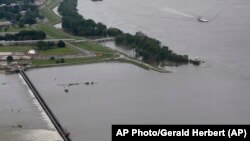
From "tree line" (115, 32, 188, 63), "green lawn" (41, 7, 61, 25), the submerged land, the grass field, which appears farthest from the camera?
"green lawn" (41, 7, 61, 25)

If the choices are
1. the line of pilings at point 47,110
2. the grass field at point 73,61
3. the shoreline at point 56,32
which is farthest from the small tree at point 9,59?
the line of pilings at point 47,110

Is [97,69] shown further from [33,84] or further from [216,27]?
[216,27]

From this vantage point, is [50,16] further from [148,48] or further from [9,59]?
[148,48]

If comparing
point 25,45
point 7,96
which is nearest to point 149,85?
point 7,96

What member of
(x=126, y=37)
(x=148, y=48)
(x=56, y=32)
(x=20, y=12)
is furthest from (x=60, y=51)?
(x=20, y=12)

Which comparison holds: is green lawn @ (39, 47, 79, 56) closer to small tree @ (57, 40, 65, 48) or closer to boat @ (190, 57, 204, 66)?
small tree @ (57, 40, 65, 48)

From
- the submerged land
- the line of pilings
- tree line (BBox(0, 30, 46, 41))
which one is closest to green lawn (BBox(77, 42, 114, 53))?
the submerged land
